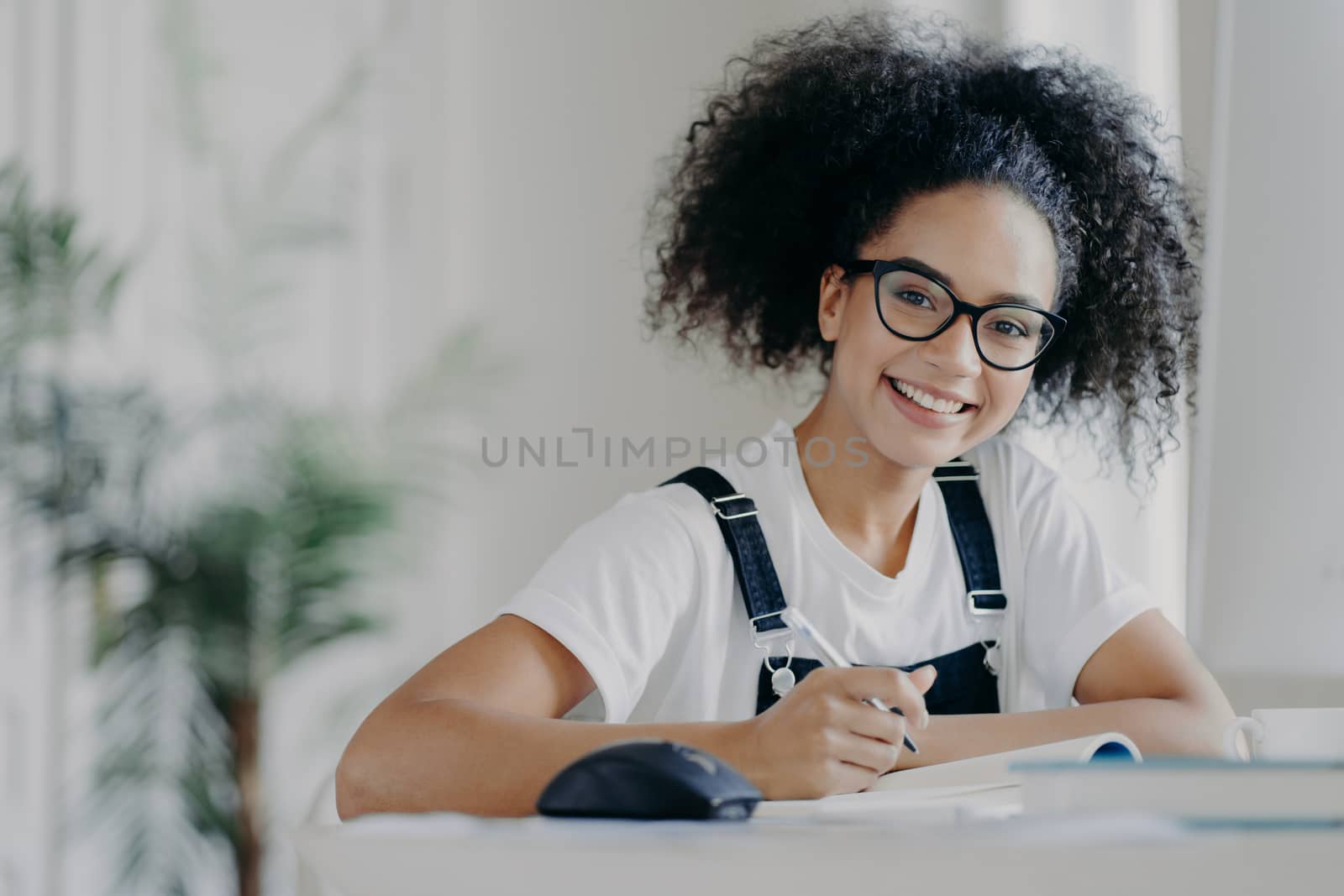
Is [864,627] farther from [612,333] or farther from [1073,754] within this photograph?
[612,333]

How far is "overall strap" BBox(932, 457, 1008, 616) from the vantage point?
1.18m

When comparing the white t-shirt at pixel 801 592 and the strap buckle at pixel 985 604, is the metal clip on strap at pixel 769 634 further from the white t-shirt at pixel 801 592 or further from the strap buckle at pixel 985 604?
the strap buckle at pixel 985 604

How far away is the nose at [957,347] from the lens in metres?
1.08

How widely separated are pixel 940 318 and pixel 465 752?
0.56 m

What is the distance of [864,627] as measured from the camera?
1.14m

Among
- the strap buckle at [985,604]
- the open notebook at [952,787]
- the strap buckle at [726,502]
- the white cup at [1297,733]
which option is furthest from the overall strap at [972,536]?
the white cup at [1297,733]

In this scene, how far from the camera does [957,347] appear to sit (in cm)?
108

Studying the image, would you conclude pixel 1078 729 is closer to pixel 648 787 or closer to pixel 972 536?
pixel 972 536

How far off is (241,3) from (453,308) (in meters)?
0.63

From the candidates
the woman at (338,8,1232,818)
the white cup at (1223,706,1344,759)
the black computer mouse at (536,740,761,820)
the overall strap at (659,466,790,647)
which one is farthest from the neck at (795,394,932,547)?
the black computer mouse at (536,740,761,820)

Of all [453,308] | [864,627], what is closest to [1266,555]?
[864,627]

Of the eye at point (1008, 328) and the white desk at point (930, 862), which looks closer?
the white desk at point (930, 862)

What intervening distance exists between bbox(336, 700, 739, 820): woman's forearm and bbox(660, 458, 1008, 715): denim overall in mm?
256

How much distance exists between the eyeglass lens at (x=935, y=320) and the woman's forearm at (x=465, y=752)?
44 centimetres
